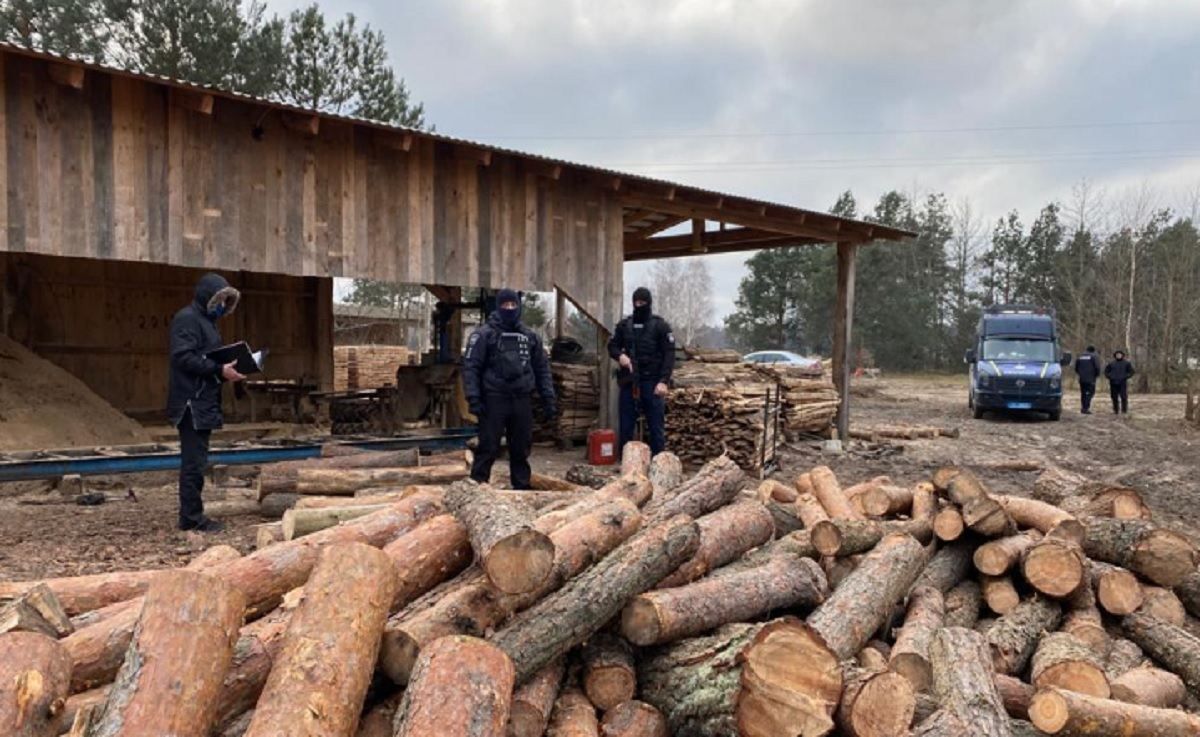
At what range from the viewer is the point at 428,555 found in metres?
3.52

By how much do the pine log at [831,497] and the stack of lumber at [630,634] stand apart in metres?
0.72

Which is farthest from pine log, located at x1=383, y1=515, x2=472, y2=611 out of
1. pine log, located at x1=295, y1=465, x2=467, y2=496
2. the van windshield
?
the van windshield

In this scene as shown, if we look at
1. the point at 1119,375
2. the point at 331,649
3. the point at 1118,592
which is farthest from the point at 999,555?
the point at 1119,375

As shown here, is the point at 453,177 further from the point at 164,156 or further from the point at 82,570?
the point at 82,570

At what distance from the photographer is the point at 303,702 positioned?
7.70 feet

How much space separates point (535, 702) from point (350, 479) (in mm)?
4690

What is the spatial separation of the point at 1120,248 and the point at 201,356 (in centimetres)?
4268

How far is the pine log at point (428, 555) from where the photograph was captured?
11.1 feet

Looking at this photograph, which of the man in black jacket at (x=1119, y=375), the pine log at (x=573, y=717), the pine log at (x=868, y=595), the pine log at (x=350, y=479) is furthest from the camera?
the man in black jacket at (x=1119, y=375)

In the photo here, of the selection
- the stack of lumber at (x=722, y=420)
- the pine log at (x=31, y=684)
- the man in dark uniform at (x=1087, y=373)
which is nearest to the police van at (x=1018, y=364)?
the man in dark uniform at (x=1087, y=373)

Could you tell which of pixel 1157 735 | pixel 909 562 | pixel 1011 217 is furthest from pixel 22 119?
pixel 1011 217

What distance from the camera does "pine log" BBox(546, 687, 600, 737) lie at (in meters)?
2.88

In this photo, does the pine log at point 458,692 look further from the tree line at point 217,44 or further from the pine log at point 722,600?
the tree line at point 217,44

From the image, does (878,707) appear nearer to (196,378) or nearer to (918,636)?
(918,636)
